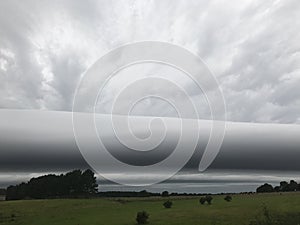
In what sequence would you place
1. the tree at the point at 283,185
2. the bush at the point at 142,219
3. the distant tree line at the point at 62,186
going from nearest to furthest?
the bush at the point at 142,219
the tree at the point at 283,185
the distant tree line at the point at 62,186

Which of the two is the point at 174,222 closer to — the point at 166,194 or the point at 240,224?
the point at 240,224

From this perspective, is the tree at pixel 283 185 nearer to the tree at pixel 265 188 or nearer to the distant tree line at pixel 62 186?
the tree at pixel 265 188

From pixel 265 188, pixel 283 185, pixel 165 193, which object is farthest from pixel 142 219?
pixel 283 185

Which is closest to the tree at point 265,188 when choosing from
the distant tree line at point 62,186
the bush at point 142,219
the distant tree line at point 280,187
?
the distant tree line at point 280,187

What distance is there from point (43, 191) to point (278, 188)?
94.3 meters

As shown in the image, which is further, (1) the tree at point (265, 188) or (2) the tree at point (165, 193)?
(1) the tree at point (265, 188)

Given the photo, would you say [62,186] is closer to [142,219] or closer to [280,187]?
[280,187]

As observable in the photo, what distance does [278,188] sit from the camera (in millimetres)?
150000

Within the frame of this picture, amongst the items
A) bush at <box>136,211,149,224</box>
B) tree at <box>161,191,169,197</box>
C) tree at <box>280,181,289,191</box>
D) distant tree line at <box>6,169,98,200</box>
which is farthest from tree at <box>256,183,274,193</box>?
bush at <box>136,211,149,224</box>

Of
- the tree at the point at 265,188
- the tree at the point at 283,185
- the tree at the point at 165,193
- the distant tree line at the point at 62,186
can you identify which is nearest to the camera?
the tree at the point at 165,193

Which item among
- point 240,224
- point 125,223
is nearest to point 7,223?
point 125,223

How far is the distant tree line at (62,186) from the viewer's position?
15712 cm

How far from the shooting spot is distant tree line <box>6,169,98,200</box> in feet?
516

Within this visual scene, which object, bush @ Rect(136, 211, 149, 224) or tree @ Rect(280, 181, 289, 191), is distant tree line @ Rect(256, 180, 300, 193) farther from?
bush @ Rect(136, 211, 149, 224)
